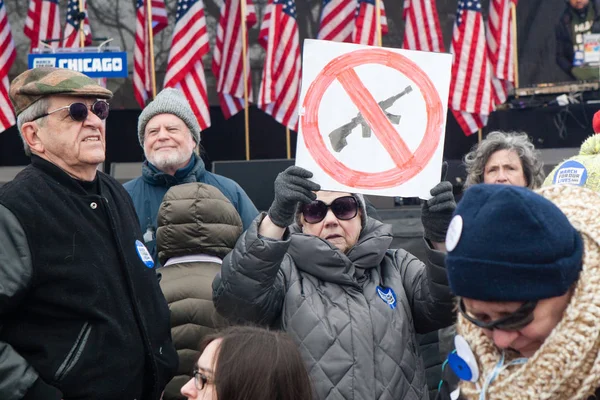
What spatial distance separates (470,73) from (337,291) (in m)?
6.98

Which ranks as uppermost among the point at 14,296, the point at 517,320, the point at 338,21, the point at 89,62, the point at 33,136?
the point at 338,21

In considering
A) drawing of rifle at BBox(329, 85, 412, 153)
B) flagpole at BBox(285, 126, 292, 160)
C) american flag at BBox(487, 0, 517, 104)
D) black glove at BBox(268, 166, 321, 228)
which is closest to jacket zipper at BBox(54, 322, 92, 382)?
black glove at BBox(268, 166, 321, 228)

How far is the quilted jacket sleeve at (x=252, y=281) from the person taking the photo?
335 cm

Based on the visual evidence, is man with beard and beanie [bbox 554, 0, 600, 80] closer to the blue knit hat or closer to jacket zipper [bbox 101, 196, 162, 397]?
jacket zipper [bbox 101, 196, 162, 397]

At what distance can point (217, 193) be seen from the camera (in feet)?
13.9

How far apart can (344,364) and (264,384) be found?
0.94 metres

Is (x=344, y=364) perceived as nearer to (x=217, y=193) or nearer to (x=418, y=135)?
(x=418, y=135)

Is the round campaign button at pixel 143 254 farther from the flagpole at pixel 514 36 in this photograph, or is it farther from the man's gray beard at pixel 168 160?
the flagpole at pixel 514 36

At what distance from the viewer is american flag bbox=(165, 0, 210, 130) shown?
32.6ft

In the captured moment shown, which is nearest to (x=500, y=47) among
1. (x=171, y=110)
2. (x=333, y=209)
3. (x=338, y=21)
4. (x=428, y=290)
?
(x=338, y=21)

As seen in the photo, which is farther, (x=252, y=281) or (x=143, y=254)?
(x=143, y=254)

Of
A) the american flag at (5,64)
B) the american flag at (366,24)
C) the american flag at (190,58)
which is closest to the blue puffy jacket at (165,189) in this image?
the american flag at (190,58)

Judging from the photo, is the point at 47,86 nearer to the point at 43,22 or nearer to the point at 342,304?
the point at 342,304

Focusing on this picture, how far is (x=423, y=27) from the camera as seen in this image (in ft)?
34.3
